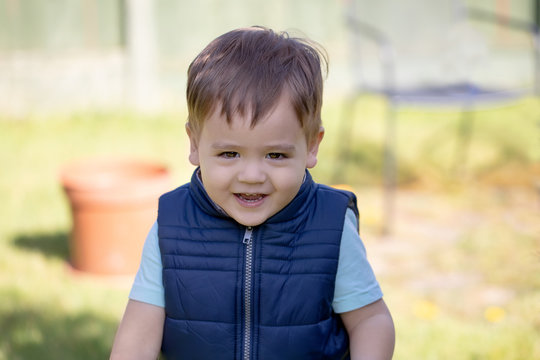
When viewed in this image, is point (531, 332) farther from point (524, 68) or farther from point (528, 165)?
point (524, 68)

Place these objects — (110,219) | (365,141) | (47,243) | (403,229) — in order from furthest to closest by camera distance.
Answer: (365,141), (403,229), (47,243), (110,219)

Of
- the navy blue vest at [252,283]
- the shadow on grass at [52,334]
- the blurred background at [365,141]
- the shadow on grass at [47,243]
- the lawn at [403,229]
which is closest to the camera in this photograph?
the navy blue vest at [252,283]

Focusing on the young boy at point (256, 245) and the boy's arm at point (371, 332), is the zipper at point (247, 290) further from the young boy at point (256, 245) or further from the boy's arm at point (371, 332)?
the boy's arm at point (371, 332)

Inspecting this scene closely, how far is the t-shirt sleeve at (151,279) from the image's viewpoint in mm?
1489

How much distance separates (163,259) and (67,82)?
4641 mm

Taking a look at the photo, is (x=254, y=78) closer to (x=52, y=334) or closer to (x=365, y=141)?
(x=52, y=334)

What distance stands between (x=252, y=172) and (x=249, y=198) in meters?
0.09

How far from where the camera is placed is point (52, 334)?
254 cm

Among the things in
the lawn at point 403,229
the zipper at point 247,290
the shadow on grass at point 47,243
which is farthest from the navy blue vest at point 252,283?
the shadow on grass at point 47,243

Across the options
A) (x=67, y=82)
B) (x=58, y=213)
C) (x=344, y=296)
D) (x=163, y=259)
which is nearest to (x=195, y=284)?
(x=163, y=259)

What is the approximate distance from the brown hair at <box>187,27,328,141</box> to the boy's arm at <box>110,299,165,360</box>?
1.33 ft

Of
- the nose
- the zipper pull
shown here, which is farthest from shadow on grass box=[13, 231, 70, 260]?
the nose

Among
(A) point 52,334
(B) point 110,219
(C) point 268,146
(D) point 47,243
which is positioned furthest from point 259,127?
(D) point 47,243

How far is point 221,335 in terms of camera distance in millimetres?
1430
